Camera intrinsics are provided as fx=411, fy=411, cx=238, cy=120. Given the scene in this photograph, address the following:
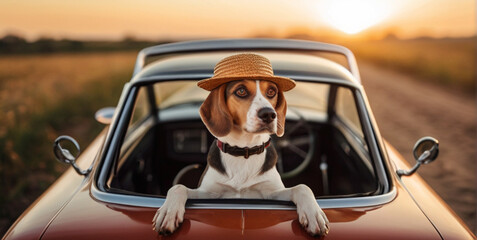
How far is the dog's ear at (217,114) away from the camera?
2.05 meters

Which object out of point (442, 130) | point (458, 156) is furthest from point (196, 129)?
point (442, 130)

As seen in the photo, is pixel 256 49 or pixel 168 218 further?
pixel 256 49

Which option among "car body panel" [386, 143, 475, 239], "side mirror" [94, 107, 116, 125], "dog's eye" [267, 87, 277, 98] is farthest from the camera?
"side mirror" [94, 107, 116, 125]

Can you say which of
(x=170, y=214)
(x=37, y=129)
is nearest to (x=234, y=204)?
(x=170, y=214)

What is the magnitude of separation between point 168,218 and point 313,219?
594 millimetres

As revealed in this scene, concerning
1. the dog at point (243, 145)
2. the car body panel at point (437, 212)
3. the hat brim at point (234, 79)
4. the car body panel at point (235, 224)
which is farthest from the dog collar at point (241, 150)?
the car body panel at point (437, 212)

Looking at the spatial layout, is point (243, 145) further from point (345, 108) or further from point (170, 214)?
point (345, 108)

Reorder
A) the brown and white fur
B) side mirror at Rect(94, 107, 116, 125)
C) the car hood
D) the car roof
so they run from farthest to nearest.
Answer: side mirror at Rect(94, 107, 116, 125), the car roof, the brown and white fur, the car hood

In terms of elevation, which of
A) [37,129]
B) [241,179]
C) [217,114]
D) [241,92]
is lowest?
[37,129]

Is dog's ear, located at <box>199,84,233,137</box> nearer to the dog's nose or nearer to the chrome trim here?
the dog's nose

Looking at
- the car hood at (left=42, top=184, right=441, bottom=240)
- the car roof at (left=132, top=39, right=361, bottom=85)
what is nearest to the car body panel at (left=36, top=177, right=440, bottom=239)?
the car hood at (left=42, top=184, right=441, bottom=240)

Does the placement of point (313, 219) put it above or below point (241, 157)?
above

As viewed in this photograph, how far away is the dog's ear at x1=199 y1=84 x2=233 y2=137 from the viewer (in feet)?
6.73

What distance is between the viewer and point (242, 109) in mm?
2090
